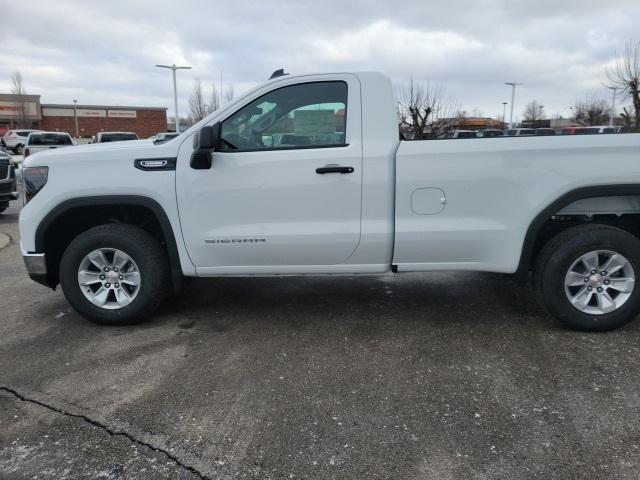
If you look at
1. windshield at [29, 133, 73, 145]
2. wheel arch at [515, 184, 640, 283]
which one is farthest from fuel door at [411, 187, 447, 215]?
A: windshield at [29, 133, 73, 145]

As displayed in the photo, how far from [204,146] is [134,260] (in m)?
1.16

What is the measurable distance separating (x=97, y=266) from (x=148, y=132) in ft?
212

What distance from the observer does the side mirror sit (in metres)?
3.98

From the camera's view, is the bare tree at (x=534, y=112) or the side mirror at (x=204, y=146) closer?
the side mirror at (x=204, y=146)

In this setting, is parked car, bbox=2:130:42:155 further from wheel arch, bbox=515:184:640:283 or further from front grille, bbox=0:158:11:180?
wheel arch, bbox=515:184:640:283

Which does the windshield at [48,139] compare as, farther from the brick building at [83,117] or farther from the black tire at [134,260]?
the brick building at [83,117]

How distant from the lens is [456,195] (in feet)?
13.5

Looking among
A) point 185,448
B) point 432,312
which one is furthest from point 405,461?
point 432,312

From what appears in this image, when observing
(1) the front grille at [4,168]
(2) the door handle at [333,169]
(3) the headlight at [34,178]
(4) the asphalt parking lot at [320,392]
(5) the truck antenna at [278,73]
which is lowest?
(4) the asphalt parking lot at [320,392]

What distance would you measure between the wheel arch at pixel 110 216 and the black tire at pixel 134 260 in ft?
0.39

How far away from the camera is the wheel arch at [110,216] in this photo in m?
4.27

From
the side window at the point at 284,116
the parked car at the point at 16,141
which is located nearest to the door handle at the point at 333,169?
the side window at the point at 284,116

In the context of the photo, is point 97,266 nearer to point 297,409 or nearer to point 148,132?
point 297,409

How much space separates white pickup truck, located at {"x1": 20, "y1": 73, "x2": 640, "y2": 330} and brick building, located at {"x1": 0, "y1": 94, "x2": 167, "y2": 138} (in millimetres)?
63903
